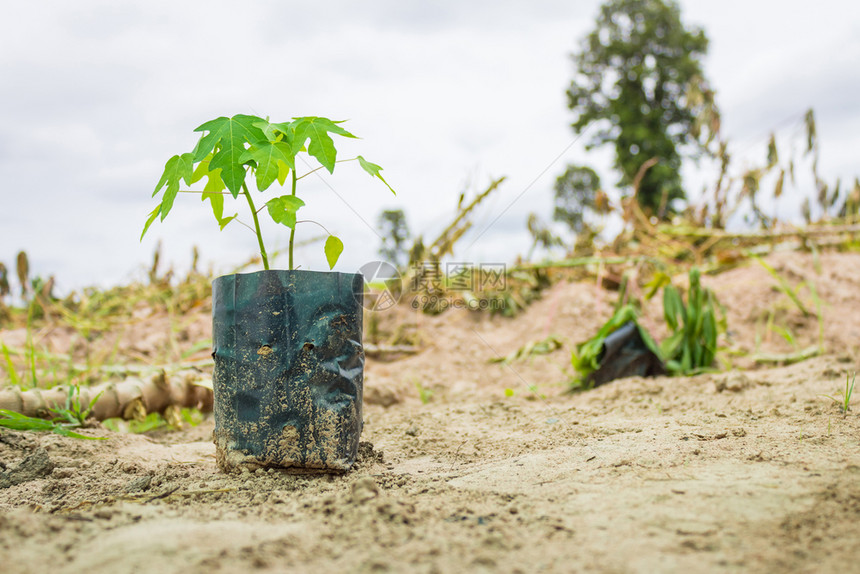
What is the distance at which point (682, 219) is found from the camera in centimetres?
563

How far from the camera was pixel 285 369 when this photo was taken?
Answer: 1646mm

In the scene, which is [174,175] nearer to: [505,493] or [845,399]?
[505,493]

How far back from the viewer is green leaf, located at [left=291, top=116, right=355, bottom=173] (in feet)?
5.02

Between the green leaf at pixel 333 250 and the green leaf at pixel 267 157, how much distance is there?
236 mm

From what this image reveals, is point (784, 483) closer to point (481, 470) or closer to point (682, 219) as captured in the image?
point (481, 470)

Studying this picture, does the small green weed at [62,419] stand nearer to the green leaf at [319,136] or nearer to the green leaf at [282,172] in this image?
the green leaf at [282,172]

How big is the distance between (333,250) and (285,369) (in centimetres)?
36

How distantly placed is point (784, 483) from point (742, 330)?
314 centimetres

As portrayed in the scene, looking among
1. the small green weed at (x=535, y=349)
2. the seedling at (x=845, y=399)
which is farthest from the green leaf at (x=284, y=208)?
the small green weed at (x=535, y=349)

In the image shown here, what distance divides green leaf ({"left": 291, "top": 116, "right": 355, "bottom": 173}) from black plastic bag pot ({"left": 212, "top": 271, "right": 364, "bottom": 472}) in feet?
1.10

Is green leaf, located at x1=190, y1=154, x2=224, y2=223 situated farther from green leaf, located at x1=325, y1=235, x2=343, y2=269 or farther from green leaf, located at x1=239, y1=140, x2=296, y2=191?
green leaf, located at x1=325, y1=235, x2=343, y2=269

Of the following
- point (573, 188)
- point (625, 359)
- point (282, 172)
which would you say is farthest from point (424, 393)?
Answer: point (573, 188)

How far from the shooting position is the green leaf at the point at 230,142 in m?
1.50

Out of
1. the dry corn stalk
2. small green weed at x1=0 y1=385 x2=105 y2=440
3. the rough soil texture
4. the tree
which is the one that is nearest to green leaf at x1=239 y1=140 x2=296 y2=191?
the rough soil texture
